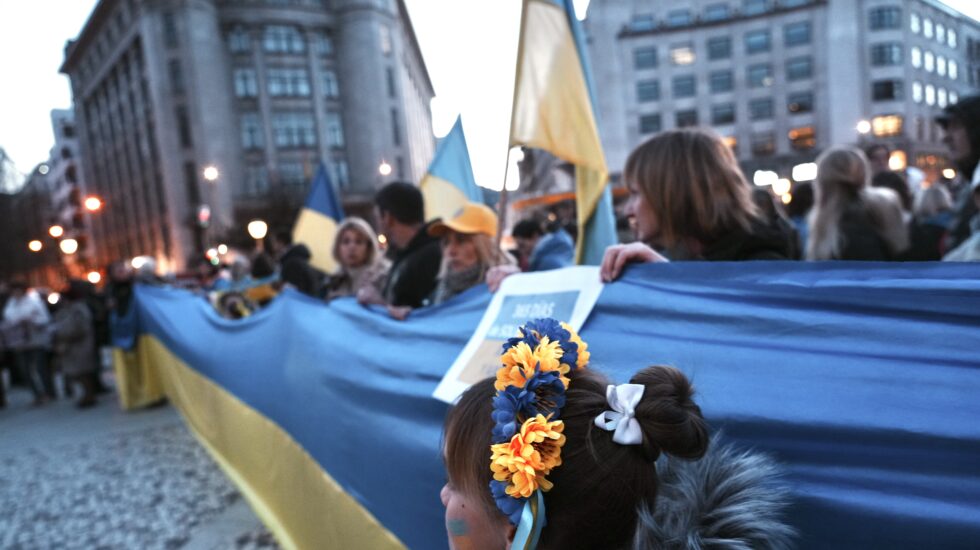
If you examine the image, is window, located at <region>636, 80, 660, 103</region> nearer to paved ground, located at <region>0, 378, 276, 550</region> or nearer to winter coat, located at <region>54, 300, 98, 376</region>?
winter coat, located at <region>54, 300, 98, 376</region>

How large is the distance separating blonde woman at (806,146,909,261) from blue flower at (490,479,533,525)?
2.24 m

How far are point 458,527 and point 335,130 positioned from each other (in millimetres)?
45269

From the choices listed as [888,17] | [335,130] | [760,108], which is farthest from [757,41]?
[335,130]

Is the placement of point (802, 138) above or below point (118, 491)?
above

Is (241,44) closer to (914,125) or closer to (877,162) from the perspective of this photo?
(877,162)

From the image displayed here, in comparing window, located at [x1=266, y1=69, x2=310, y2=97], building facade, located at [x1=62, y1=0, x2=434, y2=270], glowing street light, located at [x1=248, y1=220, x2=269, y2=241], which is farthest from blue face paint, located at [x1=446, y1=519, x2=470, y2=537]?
window, located at [x1=266, y1=69, x2=310, y2=97]

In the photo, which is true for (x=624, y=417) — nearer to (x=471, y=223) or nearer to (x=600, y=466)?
(x=600, y=466)

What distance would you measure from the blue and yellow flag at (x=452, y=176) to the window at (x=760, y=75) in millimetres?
45722

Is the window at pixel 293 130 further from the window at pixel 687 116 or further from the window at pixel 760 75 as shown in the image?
the window at pixel 760 75

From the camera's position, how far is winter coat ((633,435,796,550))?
36.2 inches

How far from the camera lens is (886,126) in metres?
41.5

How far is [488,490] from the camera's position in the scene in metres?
→ 1.08

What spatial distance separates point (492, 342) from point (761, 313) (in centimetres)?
84

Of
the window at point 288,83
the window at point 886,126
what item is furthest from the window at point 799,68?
the window at point 288,83
